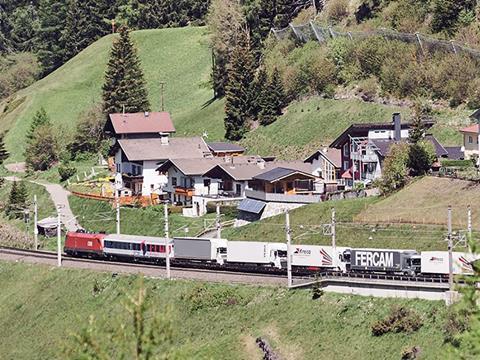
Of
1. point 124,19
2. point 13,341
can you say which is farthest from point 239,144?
point 124,19

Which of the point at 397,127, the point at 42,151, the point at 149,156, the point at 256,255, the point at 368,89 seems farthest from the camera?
the point at 42,151

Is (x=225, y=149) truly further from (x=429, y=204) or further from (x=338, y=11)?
(x=429, y=204)

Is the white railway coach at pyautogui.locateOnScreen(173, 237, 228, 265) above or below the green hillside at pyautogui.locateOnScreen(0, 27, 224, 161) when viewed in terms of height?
below

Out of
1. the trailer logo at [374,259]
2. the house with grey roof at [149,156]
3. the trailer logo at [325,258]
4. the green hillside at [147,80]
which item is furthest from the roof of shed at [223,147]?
the trailer logo at [374,259]

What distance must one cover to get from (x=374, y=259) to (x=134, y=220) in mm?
35059

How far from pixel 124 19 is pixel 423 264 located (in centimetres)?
11814

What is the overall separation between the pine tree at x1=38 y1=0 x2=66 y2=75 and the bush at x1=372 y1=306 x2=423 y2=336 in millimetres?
120818

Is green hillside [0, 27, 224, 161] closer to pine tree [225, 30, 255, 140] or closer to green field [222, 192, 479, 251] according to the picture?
pine tree [225, 30, 255, 140]

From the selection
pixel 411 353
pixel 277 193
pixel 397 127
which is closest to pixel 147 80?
pixel 277 193

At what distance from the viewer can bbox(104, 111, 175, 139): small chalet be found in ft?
356

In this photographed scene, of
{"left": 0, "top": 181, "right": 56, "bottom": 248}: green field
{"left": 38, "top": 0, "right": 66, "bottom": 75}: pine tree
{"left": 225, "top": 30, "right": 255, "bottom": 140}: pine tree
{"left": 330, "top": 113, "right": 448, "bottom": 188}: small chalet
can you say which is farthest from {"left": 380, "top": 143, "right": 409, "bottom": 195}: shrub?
{"left": 38, "top": 0, "right": 66, "bottom": 75}: pine tree

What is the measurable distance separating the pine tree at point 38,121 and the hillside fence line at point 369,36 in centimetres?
2932

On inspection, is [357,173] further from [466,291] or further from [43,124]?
[466,291]

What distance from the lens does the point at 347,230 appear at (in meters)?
69.7
